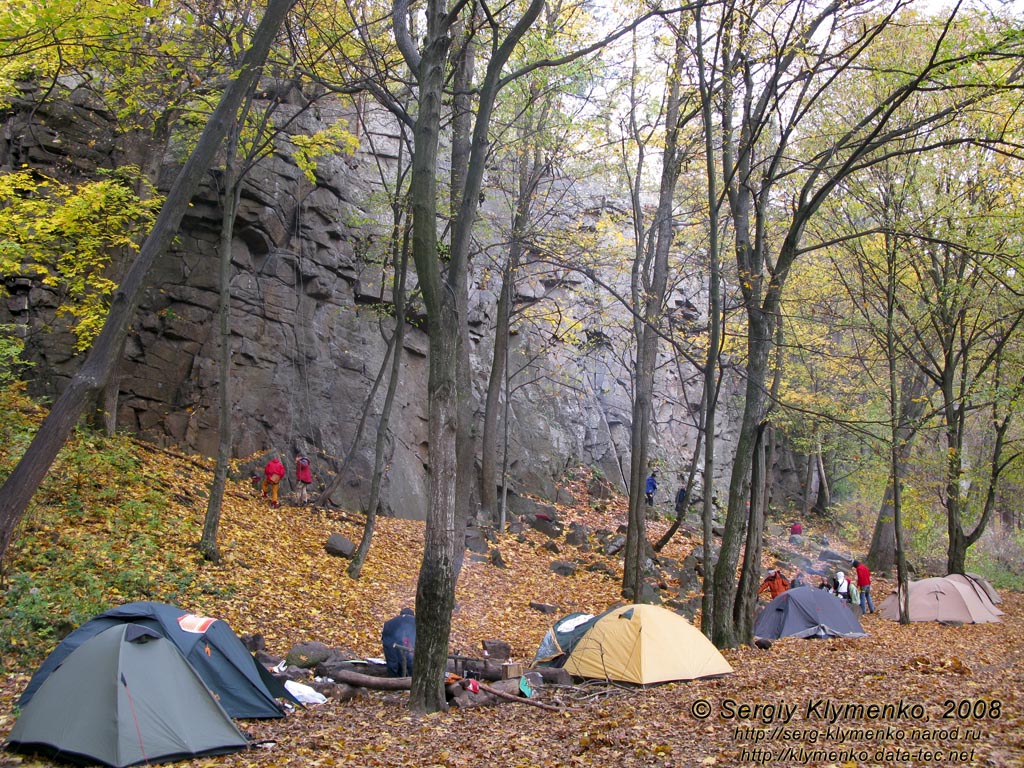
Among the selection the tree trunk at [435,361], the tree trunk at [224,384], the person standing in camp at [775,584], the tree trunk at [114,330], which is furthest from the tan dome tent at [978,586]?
the tree trunk at [114,330]

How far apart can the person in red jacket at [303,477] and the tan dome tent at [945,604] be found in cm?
1584

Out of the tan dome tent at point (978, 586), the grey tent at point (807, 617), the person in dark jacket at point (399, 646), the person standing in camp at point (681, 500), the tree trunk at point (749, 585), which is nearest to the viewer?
the person in dark jacket at point (399, 646)

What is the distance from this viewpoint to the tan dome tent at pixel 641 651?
31.7 feet

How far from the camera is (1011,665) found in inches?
388

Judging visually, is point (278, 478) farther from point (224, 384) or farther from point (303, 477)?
point (224, 384)

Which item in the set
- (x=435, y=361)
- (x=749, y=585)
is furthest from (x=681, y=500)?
(x=435, y=361)

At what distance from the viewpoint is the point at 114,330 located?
7605mm

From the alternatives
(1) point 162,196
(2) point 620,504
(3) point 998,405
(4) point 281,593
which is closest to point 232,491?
(4) point 281,593

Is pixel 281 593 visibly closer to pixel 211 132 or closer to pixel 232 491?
pixel 232 491

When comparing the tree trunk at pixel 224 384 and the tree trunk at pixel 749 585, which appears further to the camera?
the tree trunk at pixel 749 585

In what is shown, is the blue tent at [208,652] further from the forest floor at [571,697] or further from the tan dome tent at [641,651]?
the tan dome tent at [641,651]

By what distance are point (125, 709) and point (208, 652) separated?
1193 mm

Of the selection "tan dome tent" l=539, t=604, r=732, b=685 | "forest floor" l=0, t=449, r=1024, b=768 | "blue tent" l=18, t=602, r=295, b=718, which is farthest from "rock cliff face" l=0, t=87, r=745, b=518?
"blue tent" l=18, t=602, r=295, b=718

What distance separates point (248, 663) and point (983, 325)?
2040 cm
